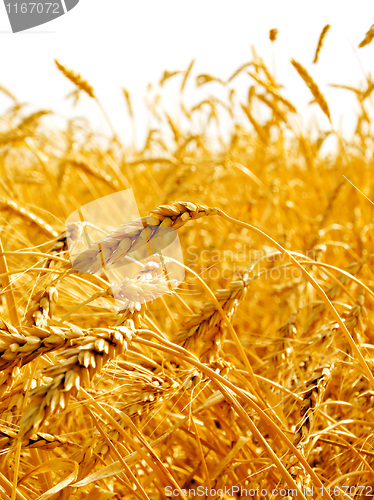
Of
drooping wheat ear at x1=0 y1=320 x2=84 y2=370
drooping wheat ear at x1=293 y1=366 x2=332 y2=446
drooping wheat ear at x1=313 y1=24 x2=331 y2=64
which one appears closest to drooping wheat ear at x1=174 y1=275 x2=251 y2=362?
drooping wheat ear at x1=293 y1=366 x2=332 y2=446

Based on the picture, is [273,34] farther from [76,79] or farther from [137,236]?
[137,236]

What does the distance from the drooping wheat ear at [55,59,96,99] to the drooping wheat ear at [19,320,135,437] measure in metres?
0.95

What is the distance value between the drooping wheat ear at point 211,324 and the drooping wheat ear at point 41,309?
0.19 meters

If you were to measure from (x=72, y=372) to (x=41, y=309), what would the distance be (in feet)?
0.78

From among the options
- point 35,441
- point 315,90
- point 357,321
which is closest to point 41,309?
point 35,441

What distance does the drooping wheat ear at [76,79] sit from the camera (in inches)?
46.2

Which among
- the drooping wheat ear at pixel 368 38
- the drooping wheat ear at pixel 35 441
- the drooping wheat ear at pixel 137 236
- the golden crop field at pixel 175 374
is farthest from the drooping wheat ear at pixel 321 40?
the drooping wheat ear at pixel 35 441

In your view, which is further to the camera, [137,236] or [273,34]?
[273,34]

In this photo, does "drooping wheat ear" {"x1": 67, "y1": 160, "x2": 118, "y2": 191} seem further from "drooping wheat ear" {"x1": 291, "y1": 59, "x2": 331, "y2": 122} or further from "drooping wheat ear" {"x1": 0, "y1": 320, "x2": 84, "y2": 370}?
"drooping wheat ear" {"x1": 0, "y1": 320, "x2": 84, "y2": 370}

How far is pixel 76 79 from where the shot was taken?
47.9 inches

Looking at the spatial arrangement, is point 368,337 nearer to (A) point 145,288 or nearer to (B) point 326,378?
(B) point 326,378

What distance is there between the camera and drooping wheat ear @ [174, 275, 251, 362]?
66cm

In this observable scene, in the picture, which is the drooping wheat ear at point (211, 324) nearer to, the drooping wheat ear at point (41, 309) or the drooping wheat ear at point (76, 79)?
the drooping wheat ear at point (41, 309)

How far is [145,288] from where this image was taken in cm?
54
